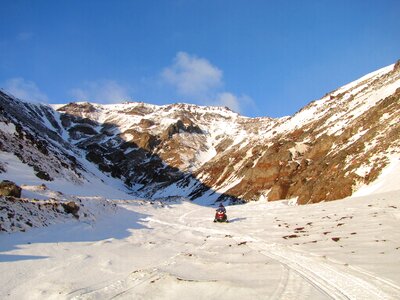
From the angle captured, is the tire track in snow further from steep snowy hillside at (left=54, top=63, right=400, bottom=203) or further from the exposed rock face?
steep snowy hillside at (left=54, top=63, right=400, bottom=203)

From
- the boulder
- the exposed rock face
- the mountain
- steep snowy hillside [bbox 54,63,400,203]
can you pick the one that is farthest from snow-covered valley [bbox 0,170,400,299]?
steep snowy hillside [bbox 54,63,400,203]

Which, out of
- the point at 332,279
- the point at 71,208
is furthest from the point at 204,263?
the point at 71,208

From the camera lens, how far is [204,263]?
11.8m

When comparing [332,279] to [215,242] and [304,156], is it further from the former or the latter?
[304,156]

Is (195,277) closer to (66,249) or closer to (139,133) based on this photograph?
(66,249)

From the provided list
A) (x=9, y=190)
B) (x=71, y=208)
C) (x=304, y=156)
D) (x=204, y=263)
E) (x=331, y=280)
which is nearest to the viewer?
(x=331, y=280)

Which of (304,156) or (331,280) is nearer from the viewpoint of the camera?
(331,280)

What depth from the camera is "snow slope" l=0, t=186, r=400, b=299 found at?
8.41 m

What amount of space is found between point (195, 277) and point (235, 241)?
8.17m

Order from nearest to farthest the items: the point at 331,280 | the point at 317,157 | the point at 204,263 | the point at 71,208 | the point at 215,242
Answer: the point at 331,280, the point at 204,263, the point at 215,242, the point at 71,208, the point at 317,157

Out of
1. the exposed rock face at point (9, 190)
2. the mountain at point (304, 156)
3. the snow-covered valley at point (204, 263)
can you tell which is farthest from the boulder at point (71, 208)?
the mountain at point (304, 156)

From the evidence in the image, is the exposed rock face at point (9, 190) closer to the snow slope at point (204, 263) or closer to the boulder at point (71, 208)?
the boulder at point (71, 208)

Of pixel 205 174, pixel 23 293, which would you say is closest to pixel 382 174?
pixel 23 293

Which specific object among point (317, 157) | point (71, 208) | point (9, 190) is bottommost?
point (71, 208)
